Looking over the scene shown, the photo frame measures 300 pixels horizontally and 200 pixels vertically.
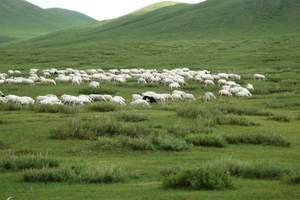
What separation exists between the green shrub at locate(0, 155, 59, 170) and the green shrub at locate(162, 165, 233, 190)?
2878 mm

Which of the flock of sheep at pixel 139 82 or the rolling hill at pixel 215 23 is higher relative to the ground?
the rolling hill at pixel 215 23

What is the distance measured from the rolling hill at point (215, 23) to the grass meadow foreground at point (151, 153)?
7240cm

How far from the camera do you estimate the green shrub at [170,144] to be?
1499 centimetres

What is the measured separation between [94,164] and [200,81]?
23800 mm

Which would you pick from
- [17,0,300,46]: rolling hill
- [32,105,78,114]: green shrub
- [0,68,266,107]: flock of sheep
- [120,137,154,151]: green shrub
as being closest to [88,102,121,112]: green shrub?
[32,105,78,114]: green shrub

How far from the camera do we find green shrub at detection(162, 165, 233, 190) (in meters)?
10.3

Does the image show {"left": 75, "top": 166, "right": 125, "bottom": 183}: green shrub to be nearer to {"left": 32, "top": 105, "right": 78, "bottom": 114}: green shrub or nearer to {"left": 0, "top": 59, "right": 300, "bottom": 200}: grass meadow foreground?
{"left": 0, "top": 59, "right": 300, "bottom": 200}: grass meadow foreground

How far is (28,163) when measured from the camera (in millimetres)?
12406

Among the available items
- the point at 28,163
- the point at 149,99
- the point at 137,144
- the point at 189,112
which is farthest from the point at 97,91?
the point at 28,163

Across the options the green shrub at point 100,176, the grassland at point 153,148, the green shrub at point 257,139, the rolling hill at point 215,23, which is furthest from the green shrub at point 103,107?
the rolling hill at point 215,23

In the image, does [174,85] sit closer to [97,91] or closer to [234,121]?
[97,91]

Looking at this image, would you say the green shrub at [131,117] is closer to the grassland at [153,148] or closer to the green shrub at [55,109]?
the grassland at [153,148]

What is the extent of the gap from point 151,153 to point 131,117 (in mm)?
5157

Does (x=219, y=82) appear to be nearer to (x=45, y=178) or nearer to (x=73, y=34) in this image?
(x=45, y=178)
